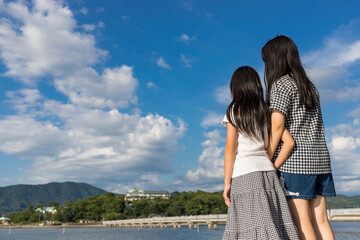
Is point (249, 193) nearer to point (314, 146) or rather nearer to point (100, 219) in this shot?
point (314, 146)

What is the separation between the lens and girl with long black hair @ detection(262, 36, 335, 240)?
2.16 meters

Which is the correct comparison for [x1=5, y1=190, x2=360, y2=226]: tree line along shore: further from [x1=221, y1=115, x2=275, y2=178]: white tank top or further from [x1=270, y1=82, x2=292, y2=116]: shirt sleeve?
[x1=270, y1=82, x2=292, y2=116]: shirt sleeve

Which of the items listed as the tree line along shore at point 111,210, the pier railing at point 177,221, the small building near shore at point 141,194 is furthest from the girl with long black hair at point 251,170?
the small building near shore at point 141,194

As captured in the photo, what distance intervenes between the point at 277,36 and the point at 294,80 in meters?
0.37

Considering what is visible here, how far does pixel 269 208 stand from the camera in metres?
2.05

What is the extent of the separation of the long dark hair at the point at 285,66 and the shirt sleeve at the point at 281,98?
0.09 meters

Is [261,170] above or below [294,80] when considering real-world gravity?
below

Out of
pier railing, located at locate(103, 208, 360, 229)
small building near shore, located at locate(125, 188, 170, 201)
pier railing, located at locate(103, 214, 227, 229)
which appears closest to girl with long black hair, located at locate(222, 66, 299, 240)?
pier railing, located at locate(103, 208, 360, 229)

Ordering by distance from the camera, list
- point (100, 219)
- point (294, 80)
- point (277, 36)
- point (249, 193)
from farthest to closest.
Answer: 1. point (100, 219)
2. point (277, 36)
3. point (294, 80)
4. point (249, 193)

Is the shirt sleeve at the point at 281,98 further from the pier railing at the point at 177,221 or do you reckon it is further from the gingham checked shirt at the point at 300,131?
the pier railing at the point at 177,221

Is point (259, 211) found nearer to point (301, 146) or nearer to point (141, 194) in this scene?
point (301, 146)

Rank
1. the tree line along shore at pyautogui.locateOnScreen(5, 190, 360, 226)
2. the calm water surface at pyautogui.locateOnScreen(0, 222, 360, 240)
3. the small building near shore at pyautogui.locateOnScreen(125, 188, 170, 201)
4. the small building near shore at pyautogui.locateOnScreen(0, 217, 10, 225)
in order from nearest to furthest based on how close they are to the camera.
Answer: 1. the calm water surface at pyautogui.locateOnScreen(0, 222, 360, 240)
2. the tree line along shore at pyautogui.locateOnScreen(5, 190, 360, 226)
3. the small building near shore at pyautogui.locateOnScreen(0, 217, 10, 225)
4. the small building near shore at pyautogui.locateOnScreen(125, 188, 170, 201)

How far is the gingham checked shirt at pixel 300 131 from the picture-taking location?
2168 millimetres

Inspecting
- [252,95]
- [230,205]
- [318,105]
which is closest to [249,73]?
[252,95]
